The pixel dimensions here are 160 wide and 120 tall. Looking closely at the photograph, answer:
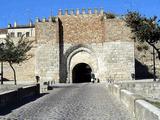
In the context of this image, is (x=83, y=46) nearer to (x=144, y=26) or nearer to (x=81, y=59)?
(x=81, y=59)

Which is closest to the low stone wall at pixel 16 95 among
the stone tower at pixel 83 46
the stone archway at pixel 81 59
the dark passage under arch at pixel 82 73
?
the stone tower at pixel 83 46

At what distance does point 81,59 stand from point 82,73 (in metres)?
4.56

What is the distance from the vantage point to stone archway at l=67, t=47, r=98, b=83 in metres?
49.6

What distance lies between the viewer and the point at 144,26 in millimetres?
33281

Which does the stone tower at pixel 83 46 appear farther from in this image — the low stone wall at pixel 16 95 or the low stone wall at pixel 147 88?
the low stone wall at pixel 16 95

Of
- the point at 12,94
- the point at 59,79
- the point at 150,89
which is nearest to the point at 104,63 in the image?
the point at 59,79

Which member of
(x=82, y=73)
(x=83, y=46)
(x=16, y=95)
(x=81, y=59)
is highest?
(x=83, y=46)

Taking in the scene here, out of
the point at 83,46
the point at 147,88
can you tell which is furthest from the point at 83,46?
the point at 147,88

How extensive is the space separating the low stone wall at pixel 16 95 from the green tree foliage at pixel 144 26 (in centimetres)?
1172

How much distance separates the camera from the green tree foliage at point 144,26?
33188mm

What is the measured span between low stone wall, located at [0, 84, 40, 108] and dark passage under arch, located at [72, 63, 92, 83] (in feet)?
93.5

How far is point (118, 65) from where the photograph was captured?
1871 inches

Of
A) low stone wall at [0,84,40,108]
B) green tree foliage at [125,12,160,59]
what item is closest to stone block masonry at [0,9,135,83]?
green tree foliage at [125,12,160,59]

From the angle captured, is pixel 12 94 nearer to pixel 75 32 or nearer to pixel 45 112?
pixel 45 112
